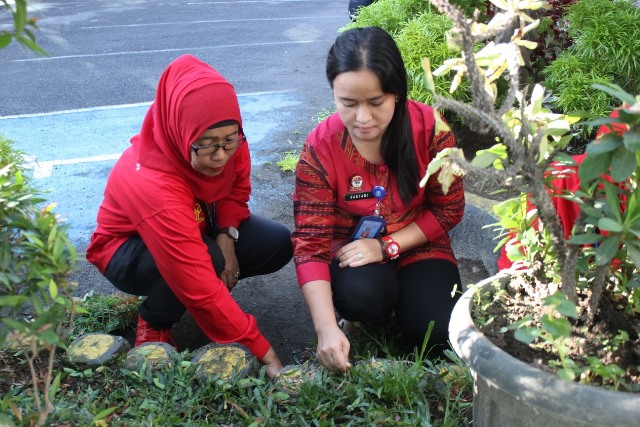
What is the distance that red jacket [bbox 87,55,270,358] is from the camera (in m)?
2.49

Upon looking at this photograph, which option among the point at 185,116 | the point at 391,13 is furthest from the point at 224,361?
the point at 391,13

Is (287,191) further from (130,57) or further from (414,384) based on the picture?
(130,57)

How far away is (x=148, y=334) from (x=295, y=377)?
2.47 ft

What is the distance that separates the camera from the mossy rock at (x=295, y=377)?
7.38 ft

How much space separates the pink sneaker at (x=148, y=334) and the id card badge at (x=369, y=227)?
83 centimetres

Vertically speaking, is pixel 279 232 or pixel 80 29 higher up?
pixel 279 232

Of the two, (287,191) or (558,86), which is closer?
(558,86)

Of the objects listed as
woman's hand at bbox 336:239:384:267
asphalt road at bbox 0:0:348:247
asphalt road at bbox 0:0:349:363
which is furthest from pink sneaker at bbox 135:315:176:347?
woman's hand at bbox 336:239:384:267

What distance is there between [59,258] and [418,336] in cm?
158

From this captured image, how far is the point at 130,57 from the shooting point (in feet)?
29.3

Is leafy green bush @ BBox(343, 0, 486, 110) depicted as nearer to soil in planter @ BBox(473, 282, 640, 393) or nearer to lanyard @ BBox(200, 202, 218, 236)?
lanyard @ BBox(200, 202, 218, 236)

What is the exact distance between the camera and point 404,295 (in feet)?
9.08

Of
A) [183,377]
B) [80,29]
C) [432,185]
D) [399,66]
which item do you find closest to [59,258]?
[183,377]

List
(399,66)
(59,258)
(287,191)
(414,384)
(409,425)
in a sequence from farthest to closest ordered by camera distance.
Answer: (287,191) → (399,66) → (414,384) → (409,425) → (59,258)
